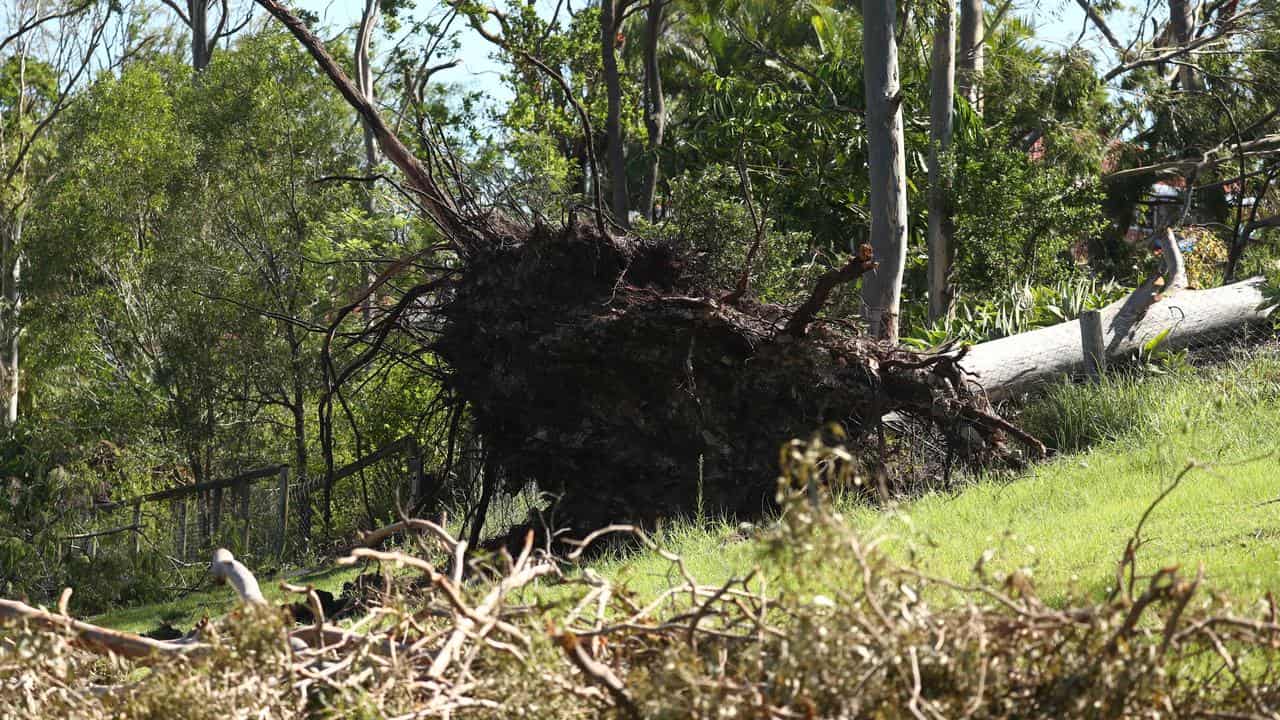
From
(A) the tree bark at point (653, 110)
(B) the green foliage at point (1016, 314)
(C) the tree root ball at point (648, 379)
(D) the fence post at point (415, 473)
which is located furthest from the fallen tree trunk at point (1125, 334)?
(A) the tree bark at point (653, 110)

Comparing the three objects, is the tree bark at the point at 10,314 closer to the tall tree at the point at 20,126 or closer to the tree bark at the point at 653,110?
the tall tree at the point at 20,126

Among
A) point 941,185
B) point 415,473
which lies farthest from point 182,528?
point 941,185

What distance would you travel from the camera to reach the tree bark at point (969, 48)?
15836 millimetres

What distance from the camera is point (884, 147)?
1030 centimetres

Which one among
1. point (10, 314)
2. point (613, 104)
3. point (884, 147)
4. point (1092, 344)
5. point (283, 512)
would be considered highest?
point (613, 104)

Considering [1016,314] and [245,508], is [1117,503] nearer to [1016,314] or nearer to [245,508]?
[1016,314]

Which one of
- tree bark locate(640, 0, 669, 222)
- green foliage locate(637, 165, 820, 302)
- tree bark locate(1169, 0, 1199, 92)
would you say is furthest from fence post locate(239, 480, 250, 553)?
tree bark locate(1169, 0, 1199, 92)

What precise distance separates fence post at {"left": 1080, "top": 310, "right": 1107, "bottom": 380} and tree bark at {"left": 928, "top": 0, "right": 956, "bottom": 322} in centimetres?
420

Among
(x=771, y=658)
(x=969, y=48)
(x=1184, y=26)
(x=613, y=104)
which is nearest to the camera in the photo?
(x=771, y=658)

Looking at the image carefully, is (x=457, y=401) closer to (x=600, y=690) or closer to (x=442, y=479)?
(x=442, y=479)

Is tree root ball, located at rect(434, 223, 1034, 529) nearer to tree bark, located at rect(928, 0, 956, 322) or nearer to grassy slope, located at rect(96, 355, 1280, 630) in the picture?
grassy slope, located at rect(96, 355, 1280, 630)

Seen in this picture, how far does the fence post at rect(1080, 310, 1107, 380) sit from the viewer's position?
361 inches

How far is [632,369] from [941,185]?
7.63m

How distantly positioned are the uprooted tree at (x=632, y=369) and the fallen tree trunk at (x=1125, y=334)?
4.06 ft
